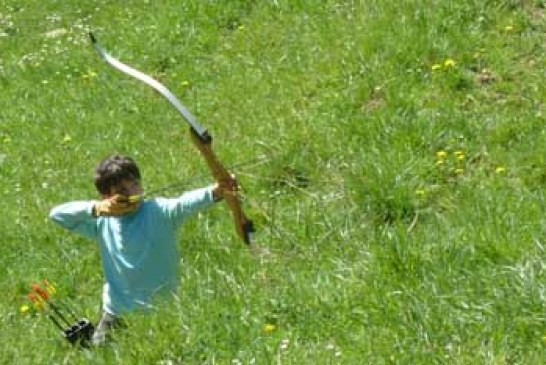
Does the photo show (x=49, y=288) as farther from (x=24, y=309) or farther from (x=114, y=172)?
(x=114, y=172)

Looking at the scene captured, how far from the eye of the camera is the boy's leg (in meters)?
6.26

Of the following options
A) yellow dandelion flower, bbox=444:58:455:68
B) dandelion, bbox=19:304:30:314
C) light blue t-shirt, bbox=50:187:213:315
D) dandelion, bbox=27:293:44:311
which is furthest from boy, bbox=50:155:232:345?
yellow dandelion flower, bbox=444:58:455:68

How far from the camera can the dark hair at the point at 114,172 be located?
6.49 m

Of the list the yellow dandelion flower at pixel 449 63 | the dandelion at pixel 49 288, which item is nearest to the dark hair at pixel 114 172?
the dandelion at pixel 49 288

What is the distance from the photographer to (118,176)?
650 centimetres

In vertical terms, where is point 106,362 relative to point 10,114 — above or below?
below

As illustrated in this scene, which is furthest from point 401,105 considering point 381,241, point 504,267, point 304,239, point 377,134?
point 504,267

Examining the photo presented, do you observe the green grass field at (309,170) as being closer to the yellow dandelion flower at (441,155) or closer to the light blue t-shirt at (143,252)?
the yellow dandelion flower at (441,155)

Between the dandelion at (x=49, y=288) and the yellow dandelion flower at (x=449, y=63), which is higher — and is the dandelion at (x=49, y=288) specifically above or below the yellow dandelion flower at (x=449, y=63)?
above

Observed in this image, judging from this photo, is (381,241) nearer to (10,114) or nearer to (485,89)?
(485,89)

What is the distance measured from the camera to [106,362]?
5738 mm

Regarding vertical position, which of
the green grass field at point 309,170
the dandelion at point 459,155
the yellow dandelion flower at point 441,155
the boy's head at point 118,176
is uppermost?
the boy's head at point 118,176

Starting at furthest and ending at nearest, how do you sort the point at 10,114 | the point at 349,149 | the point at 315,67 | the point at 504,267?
1. the point at 10,114
2. the point at 315,67
3. the point at 349,149
4. the point at 504,267

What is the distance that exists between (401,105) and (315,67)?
4.87 feet
